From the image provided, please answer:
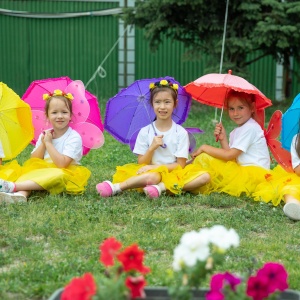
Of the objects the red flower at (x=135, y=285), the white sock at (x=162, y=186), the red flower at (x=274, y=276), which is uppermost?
the red flower at (x=274, y=276)

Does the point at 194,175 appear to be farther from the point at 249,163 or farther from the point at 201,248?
the point at 201,248

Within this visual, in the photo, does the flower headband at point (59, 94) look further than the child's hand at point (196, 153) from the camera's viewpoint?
No

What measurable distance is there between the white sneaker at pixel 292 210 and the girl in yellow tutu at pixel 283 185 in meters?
0.08

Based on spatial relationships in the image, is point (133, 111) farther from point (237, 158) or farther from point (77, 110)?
point (237, 158)

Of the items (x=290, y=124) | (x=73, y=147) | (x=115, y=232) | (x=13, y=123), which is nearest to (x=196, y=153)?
(x=290, y=124)

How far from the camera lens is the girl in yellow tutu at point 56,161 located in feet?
17.9

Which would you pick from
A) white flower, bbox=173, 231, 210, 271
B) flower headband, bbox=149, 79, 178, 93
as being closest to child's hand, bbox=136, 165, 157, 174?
flower headband, bbox=149, 79, 178, 93

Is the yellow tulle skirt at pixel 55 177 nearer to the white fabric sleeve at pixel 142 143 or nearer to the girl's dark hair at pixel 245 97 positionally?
the white fabric sleeve at pixel 142 143

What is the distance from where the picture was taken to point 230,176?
5738 millimetres

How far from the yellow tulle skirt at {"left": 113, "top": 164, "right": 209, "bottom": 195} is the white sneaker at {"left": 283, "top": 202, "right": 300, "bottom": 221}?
98cm

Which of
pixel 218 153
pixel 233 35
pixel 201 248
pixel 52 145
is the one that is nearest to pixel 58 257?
pixel 201 248

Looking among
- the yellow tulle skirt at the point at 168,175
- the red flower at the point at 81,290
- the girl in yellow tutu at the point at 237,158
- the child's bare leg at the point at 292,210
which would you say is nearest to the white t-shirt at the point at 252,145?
the girl in yellow tutu at the point at 237,158

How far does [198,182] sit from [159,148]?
0.47 metres

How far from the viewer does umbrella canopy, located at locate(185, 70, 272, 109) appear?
564 cm
